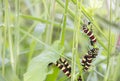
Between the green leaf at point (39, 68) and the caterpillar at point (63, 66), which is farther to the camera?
the caterpillar at point (63, 66)

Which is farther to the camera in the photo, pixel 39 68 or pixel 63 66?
pixel 63 66

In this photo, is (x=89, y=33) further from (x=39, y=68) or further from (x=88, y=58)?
(x=39, y=68)

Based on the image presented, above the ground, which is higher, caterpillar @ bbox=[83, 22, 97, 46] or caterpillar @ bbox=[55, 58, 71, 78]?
caterpillar @ bbox=[83, 22, 97, 46]

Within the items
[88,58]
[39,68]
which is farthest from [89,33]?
[39,68]

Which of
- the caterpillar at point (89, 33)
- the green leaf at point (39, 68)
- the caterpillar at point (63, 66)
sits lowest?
the caterpillar at point (63, 66)

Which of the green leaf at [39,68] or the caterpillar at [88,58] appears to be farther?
the caterpillar at [88,58]

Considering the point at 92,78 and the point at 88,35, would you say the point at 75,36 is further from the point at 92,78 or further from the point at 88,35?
the point at 92,78

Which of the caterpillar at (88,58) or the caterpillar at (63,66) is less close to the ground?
the caterpillar at (88,58)

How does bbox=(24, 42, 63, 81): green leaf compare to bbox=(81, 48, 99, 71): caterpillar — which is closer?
bbox=(24, 42, 63, 81): green leaf

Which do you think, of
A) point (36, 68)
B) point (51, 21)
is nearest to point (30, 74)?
point (36, 68)

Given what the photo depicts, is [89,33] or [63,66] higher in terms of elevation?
[89,33]

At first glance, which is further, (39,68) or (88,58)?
(88,58)
